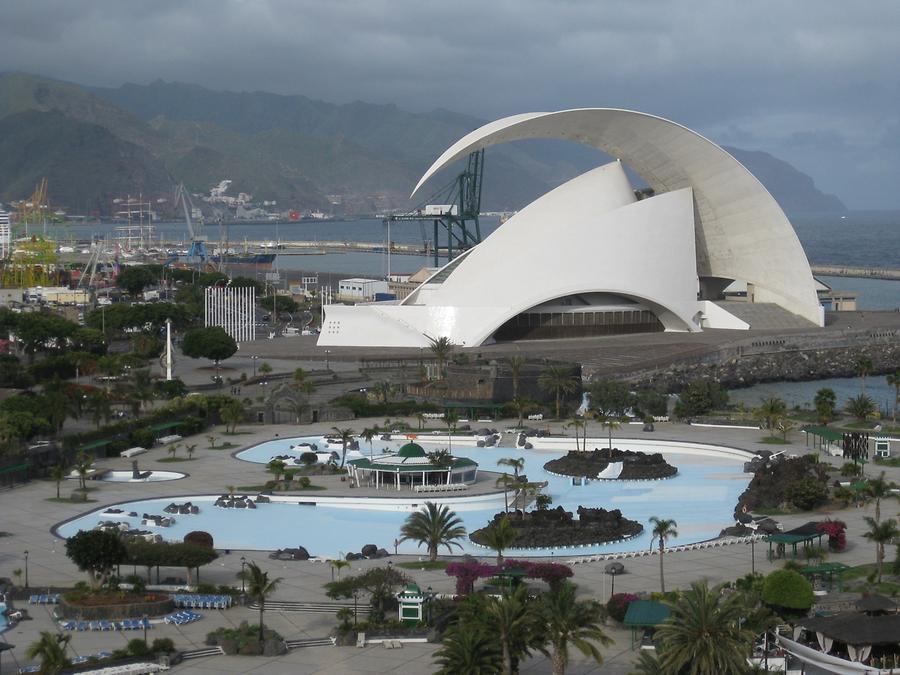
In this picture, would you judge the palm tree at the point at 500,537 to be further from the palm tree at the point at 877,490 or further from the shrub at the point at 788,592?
the palm tree at the point at 877,490

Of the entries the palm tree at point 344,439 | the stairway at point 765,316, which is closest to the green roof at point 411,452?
the palm tree at point 344,439

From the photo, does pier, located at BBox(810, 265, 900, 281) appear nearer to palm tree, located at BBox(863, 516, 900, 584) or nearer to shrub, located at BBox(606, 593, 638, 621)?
palm tree, located at BBox(863, 516, 900, 584)

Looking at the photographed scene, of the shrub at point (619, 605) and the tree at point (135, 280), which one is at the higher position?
the tree at point (135, 280)

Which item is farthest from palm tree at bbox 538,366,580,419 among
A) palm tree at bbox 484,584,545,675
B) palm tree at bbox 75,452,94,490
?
palm tree at bbox 484,584,545,675

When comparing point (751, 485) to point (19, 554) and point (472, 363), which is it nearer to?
point (19, 554)

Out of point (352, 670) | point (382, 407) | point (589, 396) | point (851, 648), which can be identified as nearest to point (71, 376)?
point (382, 407)

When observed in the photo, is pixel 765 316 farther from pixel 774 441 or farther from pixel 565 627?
pixel 565 627

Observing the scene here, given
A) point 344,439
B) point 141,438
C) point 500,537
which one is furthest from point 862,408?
point 141,438
